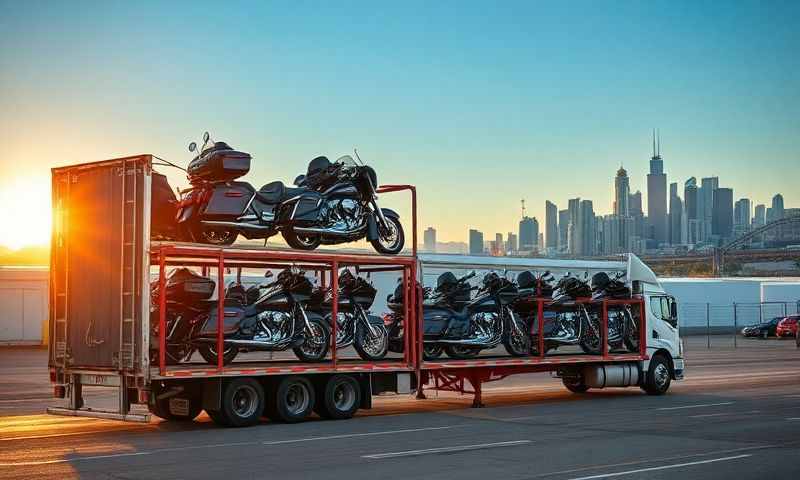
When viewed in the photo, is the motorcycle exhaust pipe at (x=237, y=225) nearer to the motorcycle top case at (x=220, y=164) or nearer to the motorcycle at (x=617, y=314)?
the motorcycle top case at (x=220, y=164)

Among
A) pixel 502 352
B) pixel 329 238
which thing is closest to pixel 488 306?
pixel 502 352

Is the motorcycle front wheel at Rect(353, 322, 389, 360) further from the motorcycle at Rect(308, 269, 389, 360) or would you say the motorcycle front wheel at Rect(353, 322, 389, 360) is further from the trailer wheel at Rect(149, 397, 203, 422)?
the trailer wheel at Rect(149, 397, 203, 422)

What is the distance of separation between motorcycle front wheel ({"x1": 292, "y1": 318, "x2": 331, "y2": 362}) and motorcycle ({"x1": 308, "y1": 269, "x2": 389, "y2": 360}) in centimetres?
26

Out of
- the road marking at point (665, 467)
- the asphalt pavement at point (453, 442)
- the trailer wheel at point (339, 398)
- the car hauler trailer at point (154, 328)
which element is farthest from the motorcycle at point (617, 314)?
the road marking at point (665, 467)

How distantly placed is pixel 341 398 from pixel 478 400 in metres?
3.54

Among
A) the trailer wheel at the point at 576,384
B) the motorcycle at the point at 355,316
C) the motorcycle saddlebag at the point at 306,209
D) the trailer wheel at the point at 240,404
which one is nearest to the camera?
the trailer wheel at the point at 240,404

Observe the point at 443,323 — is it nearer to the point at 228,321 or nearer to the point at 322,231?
the point at 322,231

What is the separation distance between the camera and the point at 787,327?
60844 mm

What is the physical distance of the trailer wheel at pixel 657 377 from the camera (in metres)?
24.9

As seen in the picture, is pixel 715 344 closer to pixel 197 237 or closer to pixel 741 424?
pixel 741 424

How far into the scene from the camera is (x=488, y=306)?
2231 centimetres

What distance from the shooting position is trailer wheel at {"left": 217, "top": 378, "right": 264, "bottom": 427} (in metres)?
17.3

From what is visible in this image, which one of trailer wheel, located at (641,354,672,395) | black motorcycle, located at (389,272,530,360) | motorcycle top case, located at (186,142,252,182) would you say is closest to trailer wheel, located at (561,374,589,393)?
trailer wheel, located at (641,354,672,395)

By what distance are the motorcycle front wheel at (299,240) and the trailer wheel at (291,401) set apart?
2.40 meters
